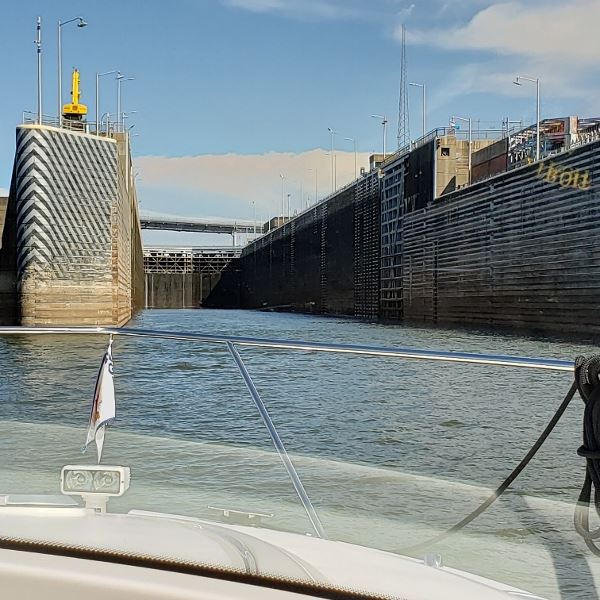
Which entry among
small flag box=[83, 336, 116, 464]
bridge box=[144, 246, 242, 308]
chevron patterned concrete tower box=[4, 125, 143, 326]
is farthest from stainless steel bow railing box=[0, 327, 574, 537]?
bridge box=[144, 246, 242, 308]

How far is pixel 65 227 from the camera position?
27.3 metres

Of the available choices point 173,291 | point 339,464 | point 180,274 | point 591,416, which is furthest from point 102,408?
point 180,274

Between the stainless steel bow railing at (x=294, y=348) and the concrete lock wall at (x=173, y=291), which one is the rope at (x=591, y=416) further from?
the concrete lock wall at (x=173, y=291)

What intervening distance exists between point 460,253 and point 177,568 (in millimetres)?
36023

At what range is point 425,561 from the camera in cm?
133

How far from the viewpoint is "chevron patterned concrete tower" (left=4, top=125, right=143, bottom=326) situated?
87.0ft

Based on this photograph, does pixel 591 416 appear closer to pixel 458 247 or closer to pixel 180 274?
pixel 458 247

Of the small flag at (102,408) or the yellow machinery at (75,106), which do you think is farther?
the yellow machinery at (75,106)

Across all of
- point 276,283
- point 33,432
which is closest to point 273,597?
point 33,432

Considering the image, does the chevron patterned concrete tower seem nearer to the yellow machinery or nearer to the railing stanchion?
the yellow machinery

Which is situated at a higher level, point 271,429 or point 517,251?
point 517,251

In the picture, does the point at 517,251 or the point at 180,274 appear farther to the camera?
the point at 180,274

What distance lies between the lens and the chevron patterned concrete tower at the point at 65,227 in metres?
26.5

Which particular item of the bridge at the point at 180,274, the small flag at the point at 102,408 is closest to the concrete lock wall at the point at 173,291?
the bridge at the point at 180,274
